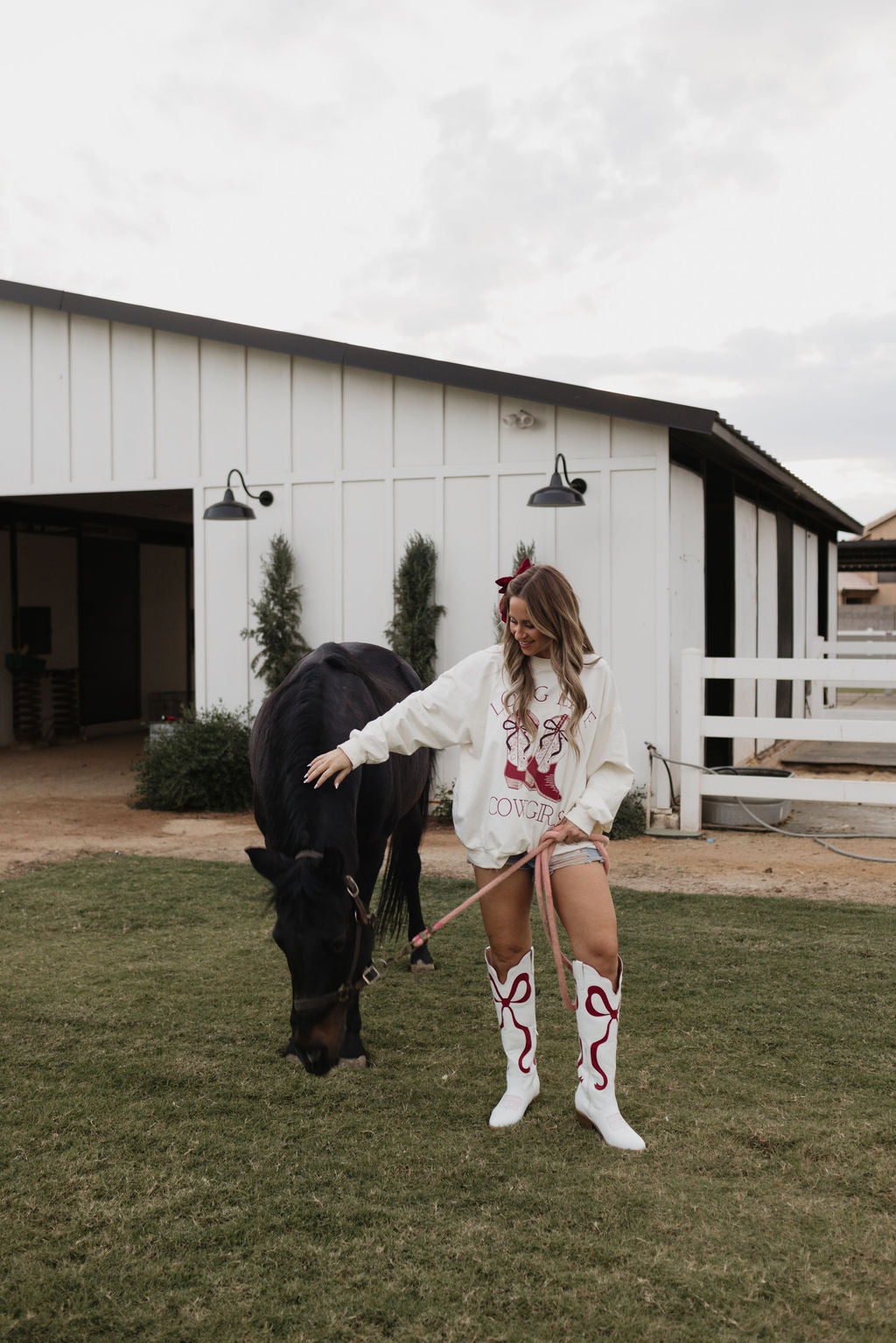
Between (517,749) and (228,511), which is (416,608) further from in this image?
(517,749)

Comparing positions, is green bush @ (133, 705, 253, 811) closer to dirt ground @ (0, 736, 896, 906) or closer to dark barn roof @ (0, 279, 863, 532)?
dirt ground @ (0, 736, 896, 906)

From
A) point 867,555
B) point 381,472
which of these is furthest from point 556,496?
point 867,555

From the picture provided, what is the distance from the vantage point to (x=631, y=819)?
24.4ft

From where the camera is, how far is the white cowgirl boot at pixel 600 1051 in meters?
2.76

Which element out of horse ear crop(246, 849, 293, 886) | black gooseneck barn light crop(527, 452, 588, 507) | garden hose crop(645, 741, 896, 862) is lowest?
garden hose crop(645, 741, 896, 862)

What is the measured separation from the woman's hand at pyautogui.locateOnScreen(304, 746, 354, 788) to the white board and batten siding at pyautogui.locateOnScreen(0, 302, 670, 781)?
5.05 m

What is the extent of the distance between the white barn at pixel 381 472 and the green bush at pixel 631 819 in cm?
25

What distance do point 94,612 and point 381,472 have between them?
7460 mm

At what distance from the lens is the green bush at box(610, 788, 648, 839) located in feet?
24.3

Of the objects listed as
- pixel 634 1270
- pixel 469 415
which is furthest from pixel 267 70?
pixel 634 1270

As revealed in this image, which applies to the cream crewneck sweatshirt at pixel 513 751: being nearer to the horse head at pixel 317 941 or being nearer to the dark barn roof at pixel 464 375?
the horse head at pixel 317 941

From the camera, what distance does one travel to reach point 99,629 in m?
14.4

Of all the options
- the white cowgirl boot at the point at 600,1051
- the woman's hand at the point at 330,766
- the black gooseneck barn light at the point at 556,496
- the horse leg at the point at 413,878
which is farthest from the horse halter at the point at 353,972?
the black gooseneck barn light at the point at 556,496

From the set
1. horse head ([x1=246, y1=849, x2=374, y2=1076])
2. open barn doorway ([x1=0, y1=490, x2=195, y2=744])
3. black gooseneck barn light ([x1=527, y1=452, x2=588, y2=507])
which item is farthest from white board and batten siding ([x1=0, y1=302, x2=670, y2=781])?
horse head ([x1=246, y1=849, x2=374, y2=1076])
